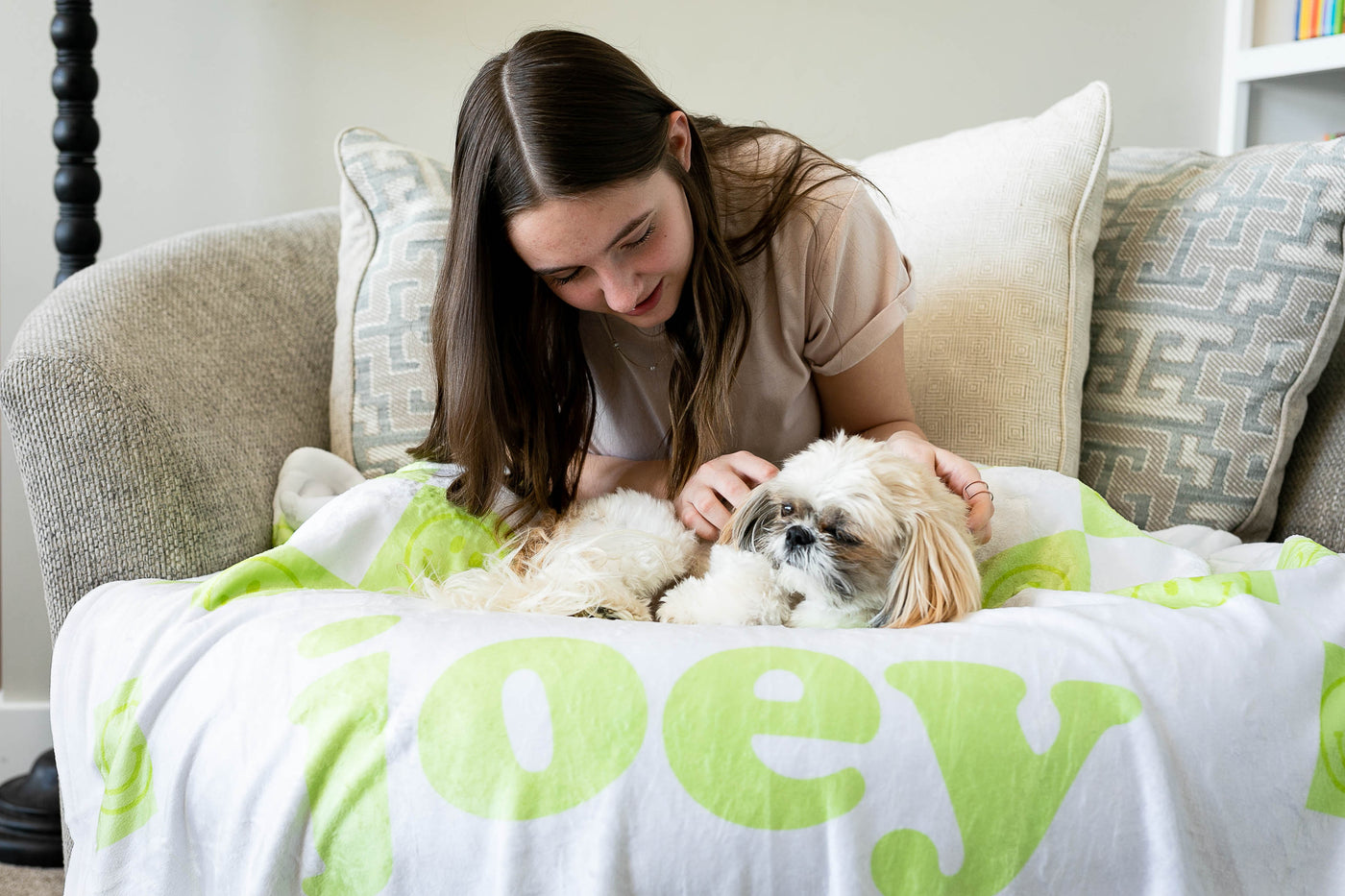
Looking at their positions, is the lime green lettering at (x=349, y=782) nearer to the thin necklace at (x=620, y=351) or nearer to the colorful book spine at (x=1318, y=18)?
the thin necklace at (x=620, y=351)

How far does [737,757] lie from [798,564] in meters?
0.28

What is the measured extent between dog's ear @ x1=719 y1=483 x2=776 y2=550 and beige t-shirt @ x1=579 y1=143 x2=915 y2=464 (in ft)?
1.12

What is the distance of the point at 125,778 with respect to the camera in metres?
0.86

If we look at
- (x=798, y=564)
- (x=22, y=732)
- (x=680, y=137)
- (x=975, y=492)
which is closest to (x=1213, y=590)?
(x=975, y=492)

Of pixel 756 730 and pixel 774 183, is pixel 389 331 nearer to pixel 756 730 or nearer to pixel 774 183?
pixel 774 183

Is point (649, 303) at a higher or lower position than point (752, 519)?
higher

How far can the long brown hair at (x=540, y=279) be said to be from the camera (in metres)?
1.09

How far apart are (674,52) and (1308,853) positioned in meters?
1.97

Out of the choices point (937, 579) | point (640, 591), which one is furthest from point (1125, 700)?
point (640, 591)

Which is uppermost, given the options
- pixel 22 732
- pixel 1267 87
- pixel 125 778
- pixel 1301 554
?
pixel 1267 87

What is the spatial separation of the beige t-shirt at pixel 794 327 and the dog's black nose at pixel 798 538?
0.43 meters

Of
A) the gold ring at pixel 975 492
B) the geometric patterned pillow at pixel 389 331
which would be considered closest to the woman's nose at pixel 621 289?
the gold ring at pixel 975 492

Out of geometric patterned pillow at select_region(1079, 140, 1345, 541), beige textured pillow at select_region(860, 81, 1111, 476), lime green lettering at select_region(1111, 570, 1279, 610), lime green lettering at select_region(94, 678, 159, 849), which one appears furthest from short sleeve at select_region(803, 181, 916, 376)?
lime green lettering at select_region(94, 678, 159, 849)

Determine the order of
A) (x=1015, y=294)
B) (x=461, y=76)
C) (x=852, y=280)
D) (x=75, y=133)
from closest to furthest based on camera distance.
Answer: (x=852, y=280), (x=1015, y=294), (x=75, y=133), (x=461, y=76)
